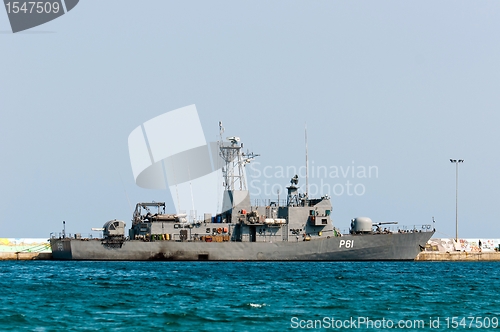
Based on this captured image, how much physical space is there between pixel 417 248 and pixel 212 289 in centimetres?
2843

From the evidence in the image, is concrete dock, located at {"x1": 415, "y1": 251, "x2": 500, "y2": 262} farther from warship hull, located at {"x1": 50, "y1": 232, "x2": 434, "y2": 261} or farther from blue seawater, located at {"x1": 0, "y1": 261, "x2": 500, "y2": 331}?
blue seawater, located at {"x1": 0, "y1": 261, "x2": 500, "y2": 331}

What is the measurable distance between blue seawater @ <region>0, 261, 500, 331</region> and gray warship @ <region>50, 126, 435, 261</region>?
616cm

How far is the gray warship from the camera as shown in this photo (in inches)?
2127

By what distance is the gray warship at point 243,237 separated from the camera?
54031 millimetres

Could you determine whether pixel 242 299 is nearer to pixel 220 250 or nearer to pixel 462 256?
pixel 220 250

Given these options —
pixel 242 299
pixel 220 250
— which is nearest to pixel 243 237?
pixel 220 250

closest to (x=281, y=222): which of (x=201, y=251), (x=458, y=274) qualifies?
(x=201, y=251)

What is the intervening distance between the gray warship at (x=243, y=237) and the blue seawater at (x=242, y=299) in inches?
242

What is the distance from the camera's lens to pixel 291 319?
2517cm

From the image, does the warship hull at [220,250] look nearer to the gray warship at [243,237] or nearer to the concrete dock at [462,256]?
the gray warship at [243,237]

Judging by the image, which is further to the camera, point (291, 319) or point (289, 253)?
point (289, 253)

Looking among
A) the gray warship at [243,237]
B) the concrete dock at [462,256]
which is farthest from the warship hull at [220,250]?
the concrete dock at [462,256]

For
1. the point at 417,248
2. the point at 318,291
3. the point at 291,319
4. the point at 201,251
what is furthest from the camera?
the point at 417,248

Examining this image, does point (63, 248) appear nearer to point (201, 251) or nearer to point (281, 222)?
point (201, 251)
